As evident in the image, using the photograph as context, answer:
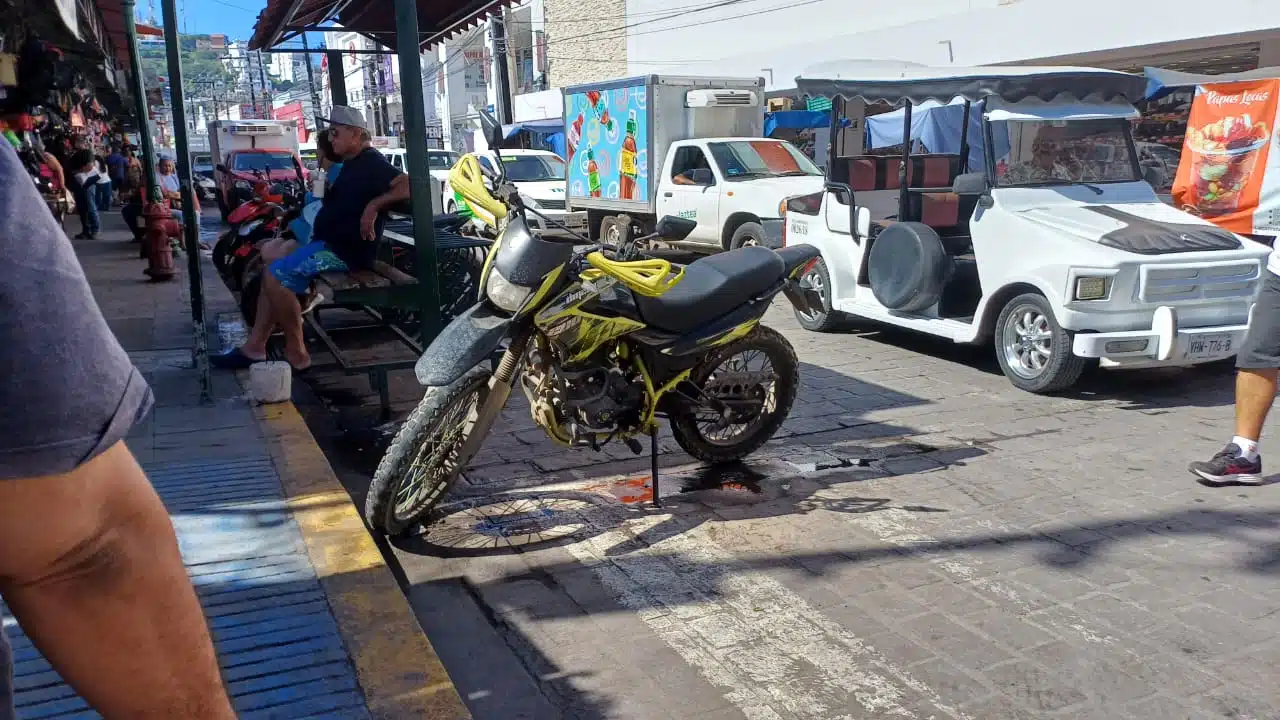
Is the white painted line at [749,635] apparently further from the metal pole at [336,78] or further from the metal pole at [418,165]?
the metal pole at [336,78]

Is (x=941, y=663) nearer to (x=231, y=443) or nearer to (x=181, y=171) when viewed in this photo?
(x=231, y=443)

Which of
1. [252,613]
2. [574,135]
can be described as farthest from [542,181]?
[252,613]

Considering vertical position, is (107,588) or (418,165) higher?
(418,165)

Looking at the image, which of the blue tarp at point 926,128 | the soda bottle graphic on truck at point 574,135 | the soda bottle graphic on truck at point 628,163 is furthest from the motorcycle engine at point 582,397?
the soda bottle graphic on truck at point 574,135

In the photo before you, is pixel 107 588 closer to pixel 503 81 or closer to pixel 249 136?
pixel 249 136

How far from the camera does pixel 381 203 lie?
6.36 m

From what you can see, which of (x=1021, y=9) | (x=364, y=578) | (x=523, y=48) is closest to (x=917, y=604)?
(x=364, y=578)

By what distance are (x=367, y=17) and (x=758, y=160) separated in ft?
21.9

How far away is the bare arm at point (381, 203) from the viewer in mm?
6324

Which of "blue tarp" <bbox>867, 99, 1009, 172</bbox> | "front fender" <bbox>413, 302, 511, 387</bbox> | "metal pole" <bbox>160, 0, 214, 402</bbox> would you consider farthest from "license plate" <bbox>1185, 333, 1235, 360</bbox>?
"metal pole" <bbox>160, 0, 214, 402</bbox>

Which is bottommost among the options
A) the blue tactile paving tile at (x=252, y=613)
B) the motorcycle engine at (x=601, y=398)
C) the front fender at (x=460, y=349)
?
the blue tactile paving tile at (x=252, y=613)

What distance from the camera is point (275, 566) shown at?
3689 millimetres

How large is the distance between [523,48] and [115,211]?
2579cm

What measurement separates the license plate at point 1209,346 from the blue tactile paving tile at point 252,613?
561 cm
